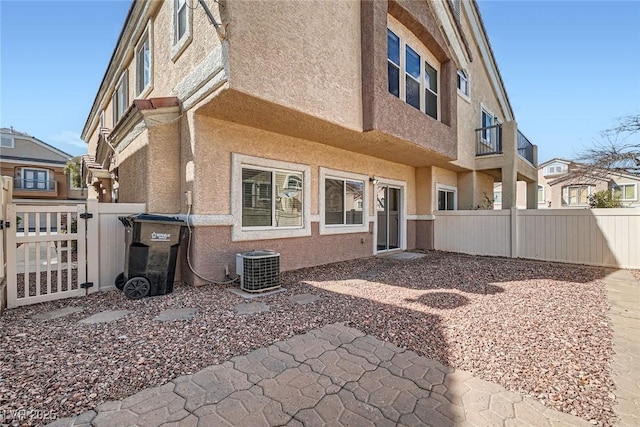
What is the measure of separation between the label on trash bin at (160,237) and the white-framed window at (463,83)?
40.0ft

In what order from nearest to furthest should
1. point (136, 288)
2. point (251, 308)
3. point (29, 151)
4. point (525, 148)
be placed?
point (251, 308) → point (136, 288) → point (525, 148) → point (29, 151)

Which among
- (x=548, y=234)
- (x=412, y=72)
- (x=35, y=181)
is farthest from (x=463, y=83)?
(x=35, y=181)

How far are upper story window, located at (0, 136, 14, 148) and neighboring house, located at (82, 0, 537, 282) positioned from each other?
26.2 m

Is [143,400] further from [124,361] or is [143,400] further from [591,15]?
[591,15]

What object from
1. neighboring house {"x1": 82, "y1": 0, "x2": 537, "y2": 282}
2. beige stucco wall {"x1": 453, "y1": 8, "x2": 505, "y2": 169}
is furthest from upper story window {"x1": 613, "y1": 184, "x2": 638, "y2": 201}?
neighboring house {"x1": 82, "y1": 0, "x2": 537, "y2": 282}

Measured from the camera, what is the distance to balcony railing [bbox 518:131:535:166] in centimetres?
1285

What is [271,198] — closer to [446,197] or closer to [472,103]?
[446,197]

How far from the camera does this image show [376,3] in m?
7.31

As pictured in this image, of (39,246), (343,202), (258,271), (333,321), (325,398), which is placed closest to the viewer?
(325,398)

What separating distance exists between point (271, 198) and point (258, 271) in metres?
2.20

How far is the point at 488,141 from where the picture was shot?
46.8 feet

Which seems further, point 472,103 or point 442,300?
point 472,103

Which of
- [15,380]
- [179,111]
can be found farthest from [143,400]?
[179,111]

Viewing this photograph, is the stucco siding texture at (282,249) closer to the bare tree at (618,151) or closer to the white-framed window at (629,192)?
the bare tree at (618,151)
